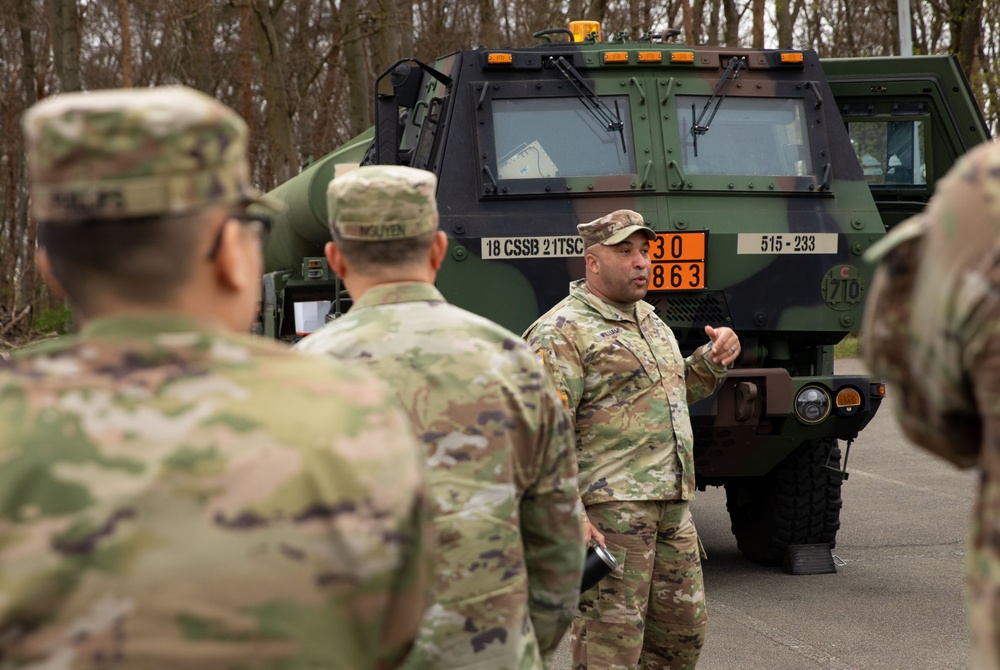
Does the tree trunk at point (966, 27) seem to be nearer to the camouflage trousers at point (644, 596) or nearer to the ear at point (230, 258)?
the camouflage trousers at point (644, 596)

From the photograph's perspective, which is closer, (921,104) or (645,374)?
(645,374)

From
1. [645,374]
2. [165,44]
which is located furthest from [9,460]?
[165,44]

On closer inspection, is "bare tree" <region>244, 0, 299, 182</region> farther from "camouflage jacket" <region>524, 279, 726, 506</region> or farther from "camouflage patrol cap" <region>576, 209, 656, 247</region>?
"camouflage jacket" <region>524, 279, 726, 506</region>

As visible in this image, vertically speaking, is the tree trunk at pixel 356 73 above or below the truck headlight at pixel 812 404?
above

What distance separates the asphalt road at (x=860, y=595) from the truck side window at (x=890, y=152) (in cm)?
203

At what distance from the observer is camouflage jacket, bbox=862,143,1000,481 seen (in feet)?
5.01

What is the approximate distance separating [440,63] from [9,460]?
5.96 metres

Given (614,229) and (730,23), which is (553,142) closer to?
(614,229)

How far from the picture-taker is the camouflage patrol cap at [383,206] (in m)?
2.64

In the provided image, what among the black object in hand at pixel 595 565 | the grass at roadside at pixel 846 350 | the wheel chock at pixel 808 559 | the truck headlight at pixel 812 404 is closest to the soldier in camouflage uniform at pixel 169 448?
the black object in hand at pixel 595 565

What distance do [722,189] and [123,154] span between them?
217 inches

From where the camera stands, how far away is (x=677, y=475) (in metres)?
4.43

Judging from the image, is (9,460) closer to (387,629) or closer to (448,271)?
(387,629)

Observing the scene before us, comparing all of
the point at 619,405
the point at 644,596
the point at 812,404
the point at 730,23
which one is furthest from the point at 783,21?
the point at 644,596
